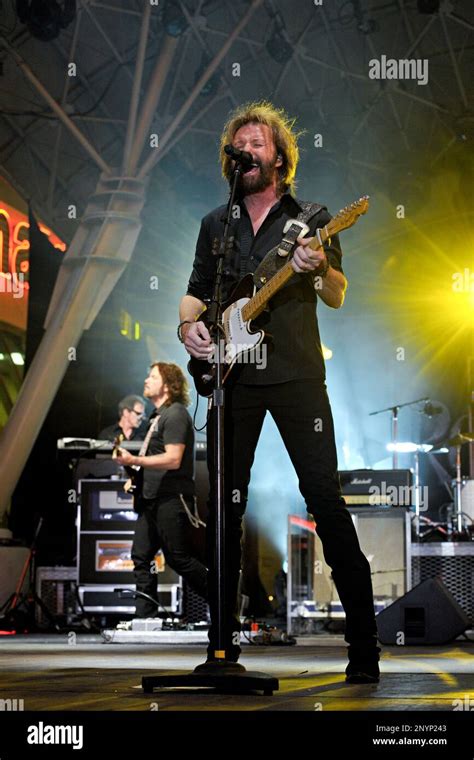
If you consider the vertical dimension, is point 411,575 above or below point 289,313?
below

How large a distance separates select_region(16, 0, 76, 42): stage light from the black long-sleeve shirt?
6354 millimetres

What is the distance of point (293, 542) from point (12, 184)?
4689 millimetres

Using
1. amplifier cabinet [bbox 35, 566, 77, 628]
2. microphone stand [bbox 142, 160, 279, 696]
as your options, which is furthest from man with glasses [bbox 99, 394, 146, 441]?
microphone stand [bbox 142, 160, 279, 696]

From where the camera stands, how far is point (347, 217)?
131 inches

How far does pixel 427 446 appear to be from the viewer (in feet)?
35.8

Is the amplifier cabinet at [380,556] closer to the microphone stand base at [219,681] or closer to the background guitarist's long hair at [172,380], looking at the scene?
the background guitarist's long hair at [172,380]

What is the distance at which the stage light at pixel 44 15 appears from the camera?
9.44 m

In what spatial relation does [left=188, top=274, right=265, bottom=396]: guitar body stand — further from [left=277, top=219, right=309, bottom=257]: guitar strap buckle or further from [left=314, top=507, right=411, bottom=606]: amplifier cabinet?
[left=314, top=507, right=411, bottom=606]: amplifier cabinet

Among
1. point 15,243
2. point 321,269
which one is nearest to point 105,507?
point 15,243

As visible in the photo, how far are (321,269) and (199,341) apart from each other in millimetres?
476

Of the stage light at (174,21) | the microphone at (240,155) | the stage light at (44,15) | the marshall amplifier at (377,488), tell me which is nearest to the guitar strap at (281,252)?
the microphone at (240,155)

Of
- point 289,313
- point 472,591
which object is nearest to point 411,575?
point 472,591
